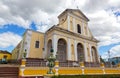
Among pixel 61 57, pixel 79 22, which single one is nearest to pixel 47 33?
pixel 61 57

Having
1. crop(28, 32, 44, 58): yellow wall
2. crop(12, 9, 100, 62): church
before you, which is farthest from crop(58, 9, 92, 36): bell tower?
crop(28, 32, 44, 58): yellow wall

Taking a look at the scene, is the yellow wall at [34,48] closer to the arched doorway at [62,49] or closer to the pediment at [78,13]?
the arched doorway at [62,49]

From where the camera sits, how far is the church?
20.5 metres

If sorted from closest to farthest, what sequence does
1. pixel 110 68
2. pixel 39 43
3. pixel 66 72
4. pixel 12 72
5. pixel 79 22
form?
1. pixel 12 72
2. pixel 66 72
3. pixel 110 68
4. pixel 39 43
5. pixel 79 22

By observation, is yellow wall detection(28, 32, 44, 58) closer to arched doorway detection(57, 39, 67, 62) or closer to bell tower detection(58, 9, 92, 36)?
arched doorway detection(57, 39, 67, 62)

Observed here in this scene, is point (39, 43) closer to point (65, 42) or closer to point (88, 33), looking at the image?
point (65, 42)

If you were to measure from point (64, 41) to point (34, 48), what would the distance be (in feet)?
19.1

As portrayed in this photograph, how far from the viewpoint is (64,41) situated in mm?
21594

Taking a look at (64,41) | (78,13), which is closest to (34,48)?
(64,41)

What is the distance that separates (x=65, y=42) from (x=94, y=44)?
8902 mm

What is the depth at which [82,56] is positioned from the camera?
A: 23438mm

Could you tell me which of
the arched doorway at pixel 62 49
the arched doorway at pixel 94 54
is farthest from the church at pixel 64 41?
the arched doorway at pixel 94 54

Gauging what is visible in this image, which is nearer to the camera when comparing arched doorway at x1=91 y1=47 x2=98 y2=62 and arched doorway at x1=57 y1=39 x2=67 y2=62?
arched doorway at x1=57 y1=39 x2=67 y2=62

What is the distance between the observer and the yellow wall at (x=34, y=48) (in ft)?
67.9
